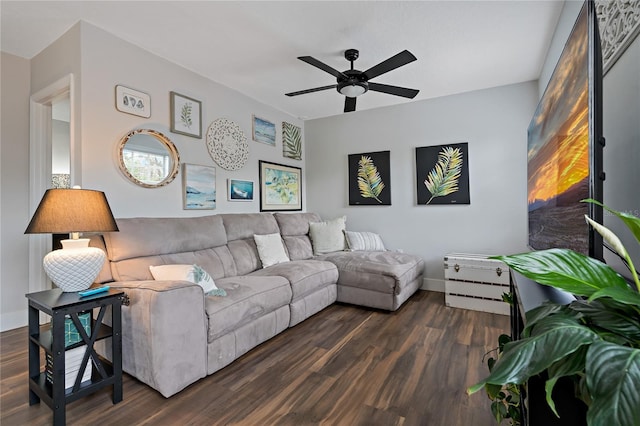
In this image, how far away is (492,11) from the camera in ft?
7.13

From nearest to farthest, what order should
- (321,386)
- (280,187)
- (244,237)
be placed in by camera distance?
(321,386) < (244,237) < (280,187)

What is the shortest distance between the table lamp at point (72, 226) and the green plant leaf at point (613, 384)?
214cm

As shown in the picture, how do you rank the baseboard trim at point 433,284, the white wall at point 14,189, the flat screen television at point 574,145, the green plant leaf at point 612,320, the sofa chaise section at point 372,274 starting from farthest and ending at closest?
the baseboard trim at point 433,284
the sofa chaise section at point 372,274
the white wall at point 14,189
the flat screen television at point 574,145
the green plant leaf at point 612,320

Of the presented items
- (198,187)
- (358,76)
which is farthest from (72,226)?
(358,76)

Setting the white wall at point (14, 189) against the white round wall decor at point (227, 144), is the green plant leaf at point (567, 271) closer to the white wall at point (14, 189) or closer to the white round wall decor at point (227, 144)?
the white round wall decor at point (227, 144)

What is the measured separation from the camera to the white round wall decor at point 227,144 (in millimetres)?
3281

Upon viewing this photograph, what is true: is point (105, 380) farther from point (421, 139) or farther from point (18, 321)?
point (421, 139)

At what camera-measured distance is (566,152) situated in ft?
3.52

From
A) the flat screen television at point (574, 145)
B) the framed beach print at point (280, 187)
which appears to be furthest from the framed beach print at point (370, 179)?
the flat screen television at point (574, 145)

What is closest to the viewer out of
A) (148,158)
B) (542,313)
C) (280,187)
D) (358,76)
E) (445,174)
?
(542,313)

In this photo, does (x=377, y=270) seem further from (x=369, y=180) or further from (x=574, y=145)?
(x=574, y=145)

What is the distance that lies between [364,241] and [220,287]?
2.23 m

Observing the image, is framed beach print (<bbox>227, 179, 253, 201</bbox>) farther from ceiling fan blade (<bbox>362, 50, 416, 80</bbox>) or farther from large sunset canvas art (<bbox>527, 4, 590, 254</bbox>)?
large sunset canvas art (<bbox>527, 4, 590, 254</bbox>)

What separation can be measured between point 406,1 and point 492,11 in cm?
69
